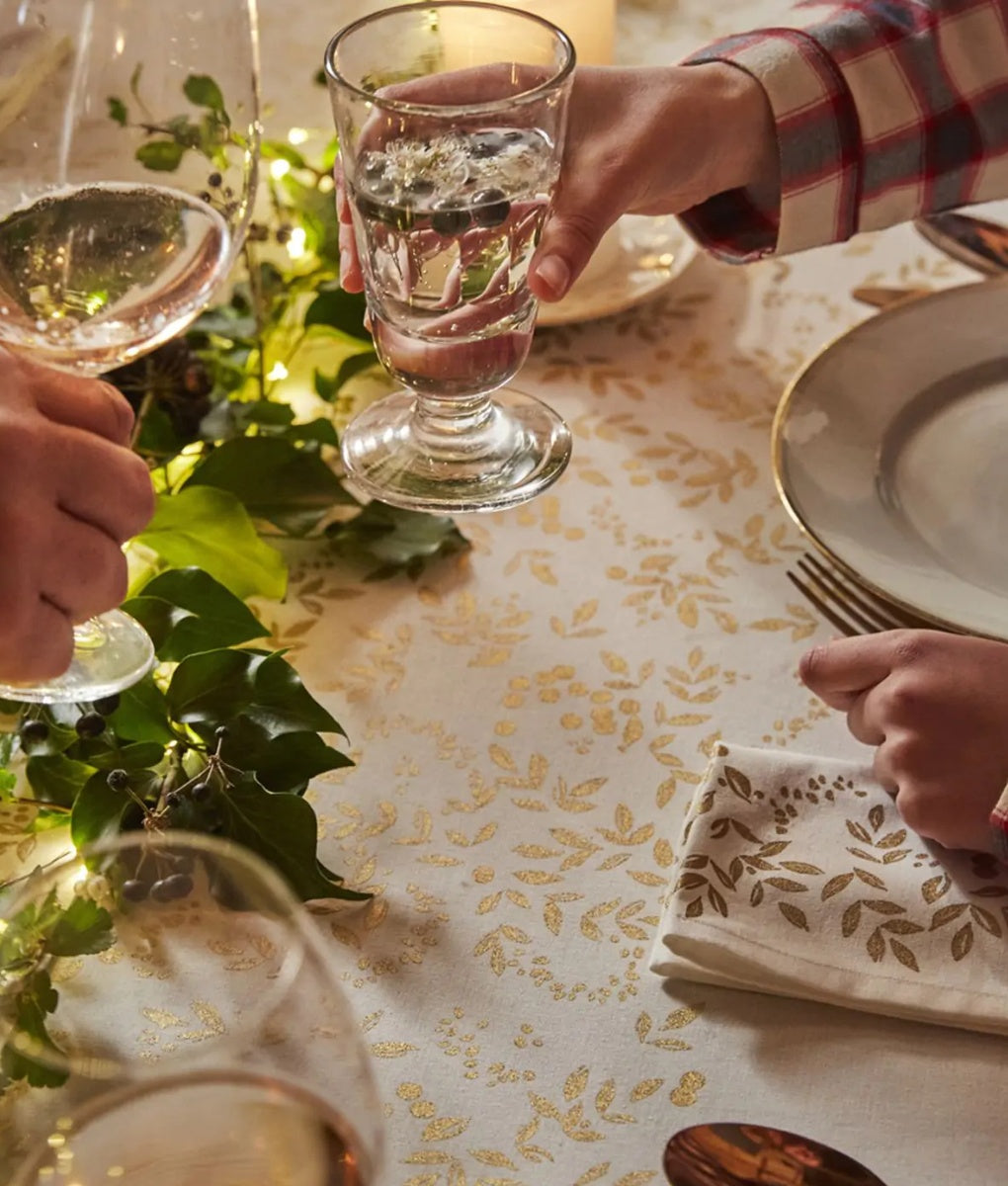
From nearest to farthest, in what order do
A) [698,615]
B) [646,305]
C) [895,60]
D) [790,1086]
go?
[790,1086] → [698,615] → [895,60] → [646,305]

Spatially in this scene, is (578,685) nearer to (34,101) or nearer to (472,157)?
(472,157)

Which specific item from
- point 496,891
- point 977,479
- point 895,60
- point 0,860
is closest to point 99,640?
point 0,860

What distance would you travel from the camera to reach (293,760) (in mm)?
604

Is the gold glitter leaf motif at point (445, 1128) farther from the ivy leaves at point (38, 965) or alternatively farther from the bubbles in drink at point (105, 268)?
the bubbles in drink at point (105, 268)

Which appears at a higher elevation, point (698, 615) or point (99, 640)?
point (99, 640)

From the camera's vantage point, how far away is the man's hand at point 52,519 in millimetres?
553

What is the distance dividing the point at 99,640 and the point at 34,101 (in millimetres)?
231

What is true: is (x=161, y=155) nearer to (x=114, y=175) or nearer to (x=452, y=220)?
(x=114, y=175)

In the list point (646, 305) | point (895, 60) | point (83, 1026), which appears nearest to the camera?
point (83, 1026)

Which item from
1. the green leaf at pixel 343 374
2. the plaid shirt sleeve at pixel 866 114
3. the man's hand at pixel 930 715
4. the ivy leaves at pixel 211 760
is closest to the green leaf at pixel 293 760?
the ivy leaves at pixel 211 760

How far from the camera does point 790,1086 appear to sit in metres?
0.51

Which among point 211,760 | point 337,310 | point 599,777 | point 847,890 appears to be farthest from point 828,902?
point 337,310

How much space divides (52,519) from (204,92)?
0.20 metres

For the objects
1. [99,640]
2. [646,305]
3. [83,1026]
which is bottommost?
[646,305]
